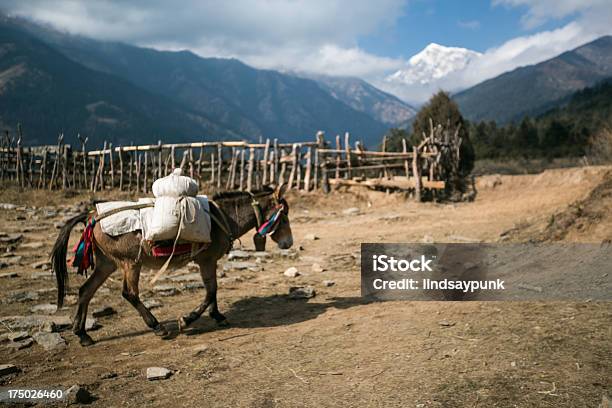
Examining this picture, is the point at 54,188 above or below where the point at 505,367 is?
above

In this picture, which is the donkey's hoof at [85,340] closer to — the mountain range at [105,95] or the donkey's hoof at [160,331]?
the donkey's hoof at [160,331]

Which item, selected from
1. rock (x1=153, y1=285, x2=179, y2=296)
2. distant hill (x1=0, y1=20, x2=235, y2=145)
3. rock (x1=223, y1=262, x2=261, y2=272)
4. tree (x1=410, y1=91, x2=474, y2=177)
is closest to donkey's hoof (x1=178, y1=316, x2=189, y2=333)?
rock (x1=153, y1=285, x2=179, y2=296)

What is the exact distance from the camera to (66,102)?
9212 centimetres

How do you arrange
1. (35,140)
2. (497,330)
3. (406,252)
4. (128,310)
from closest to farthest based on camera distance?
(497,330)
(128,310)
(406,252)
(35,140)

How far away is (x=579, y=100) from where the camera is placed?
7031 cm

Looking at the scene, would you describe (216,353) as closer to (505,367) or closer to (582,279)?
(505,367)

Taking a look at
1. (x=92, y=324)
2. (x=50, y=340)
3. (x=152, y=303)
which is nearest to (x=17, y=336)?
(x=50, y=340)

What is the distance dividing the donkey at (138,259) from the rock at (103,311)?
559 mm

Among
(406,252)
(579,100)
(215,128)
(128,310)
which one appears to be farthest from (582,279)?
(215,128)

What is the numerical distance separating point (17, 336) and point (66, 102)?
103 meters

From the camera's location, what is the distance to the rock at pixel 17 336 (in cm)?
461

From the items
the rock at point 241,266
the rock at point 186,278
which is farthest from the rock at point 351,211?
the rock at point 186,278

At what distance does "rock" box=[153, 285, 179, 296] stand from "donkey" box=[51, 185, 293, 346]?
147 centimetres

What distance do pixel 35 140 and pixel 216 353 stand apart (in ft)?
292
